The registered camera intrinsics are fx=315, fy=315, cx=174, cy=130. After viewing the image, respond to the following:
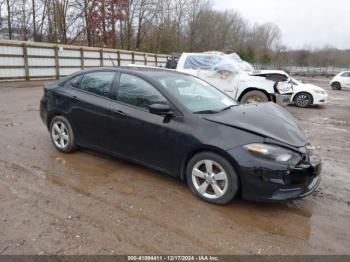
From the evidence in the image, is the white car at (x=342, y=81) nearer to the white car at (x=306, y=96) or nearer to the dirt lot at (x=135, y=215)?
the white car at (x=306, y=96)

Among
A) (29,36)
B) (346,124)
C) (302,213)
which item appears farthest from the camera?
(29,36)

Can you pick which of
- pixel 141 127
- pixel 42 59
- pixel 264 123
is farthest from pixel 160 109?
pixel 42 59

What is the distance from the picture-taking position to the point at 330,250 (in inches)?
117

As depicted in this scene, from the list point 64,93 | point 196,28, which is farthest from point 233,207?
point 196,28

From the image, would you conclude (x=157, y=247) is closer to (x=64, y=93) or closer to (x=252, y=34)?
(x=64, y=93)

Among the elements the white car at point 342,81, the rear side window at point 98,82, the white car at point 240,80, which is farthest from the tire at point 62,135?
the white car at point 342,81

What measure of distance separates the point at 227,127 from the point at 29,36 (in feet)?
115

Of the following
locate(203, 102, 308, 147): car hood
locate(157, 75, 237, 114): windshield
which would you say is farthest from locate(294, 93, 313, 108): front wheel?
locate(203, 102, 308, 147): car hood

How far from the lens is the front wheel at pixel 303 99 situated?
512 inches

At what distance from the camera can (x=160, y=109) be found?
3893 mm

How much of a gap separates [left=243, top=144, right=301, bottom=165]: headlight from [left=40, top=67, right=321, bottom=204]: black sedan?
0.03 feet

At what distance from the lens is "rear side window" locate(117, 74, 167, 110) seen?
4.18m

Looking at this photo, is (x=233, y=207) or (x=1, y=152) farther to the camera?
(x=1, y=152)

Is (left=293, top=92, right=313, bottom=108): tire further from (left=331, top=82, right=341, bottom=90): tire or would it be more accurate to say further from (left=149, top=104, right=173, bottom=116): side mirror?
(left=331, top=82, right=341, bottom=90): tire
